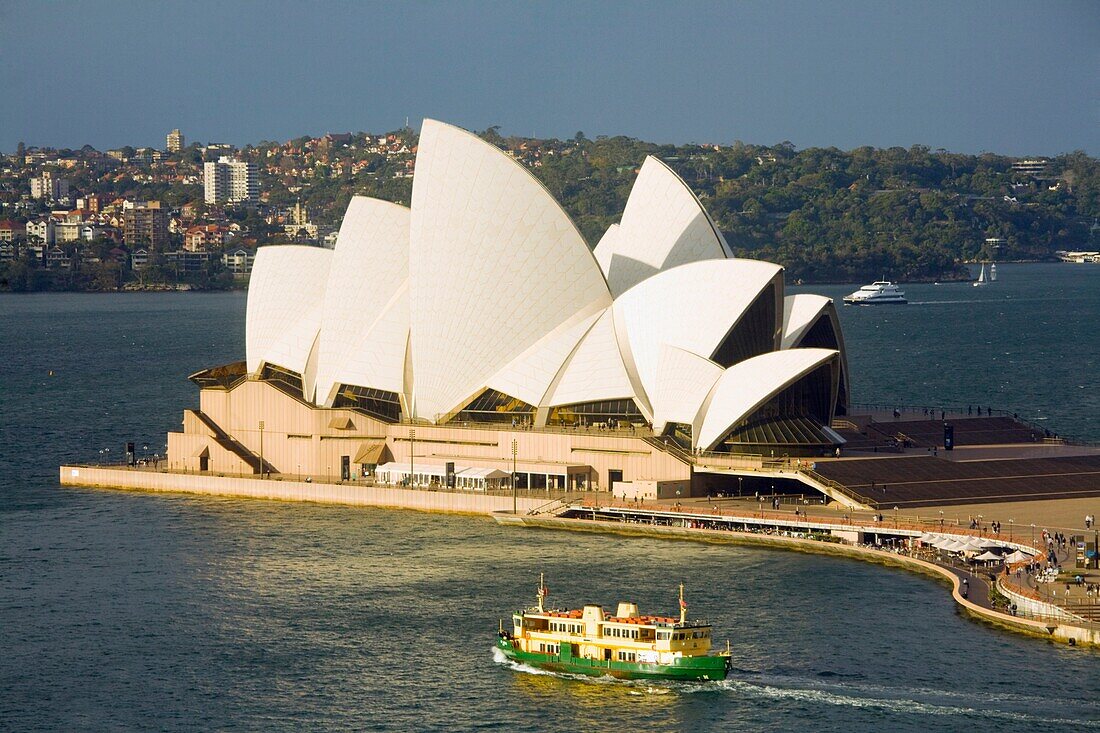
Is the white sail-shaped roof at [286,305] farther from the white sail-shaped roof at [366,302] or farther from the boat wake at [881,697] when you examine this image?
the boat wake at [881,697]

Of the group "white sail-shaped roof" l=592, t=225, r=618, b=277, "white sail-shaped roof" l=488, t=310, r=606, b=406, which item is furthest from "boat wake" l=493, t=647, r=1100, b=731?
"white sail-shaped roof" l=592, t=225, r=618, b=277

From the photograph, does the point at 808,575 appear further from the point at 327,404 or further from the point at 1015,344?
the point at 1015,344

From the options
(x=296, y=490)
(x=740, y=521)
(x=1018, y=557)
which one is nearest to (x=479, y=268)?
(x=296, y=490)

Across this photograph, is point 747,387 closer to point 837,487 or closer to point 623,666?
point 837,487

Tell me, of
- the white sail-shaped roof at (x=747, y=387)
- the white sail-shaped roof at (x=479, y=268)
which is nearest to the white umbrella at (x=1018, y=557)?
the white sail-shaped roof at (x=747, y=387)

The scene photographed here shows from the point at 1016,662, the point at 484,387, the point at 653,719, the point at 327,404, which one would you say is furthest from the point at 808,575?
the point at 327,404
